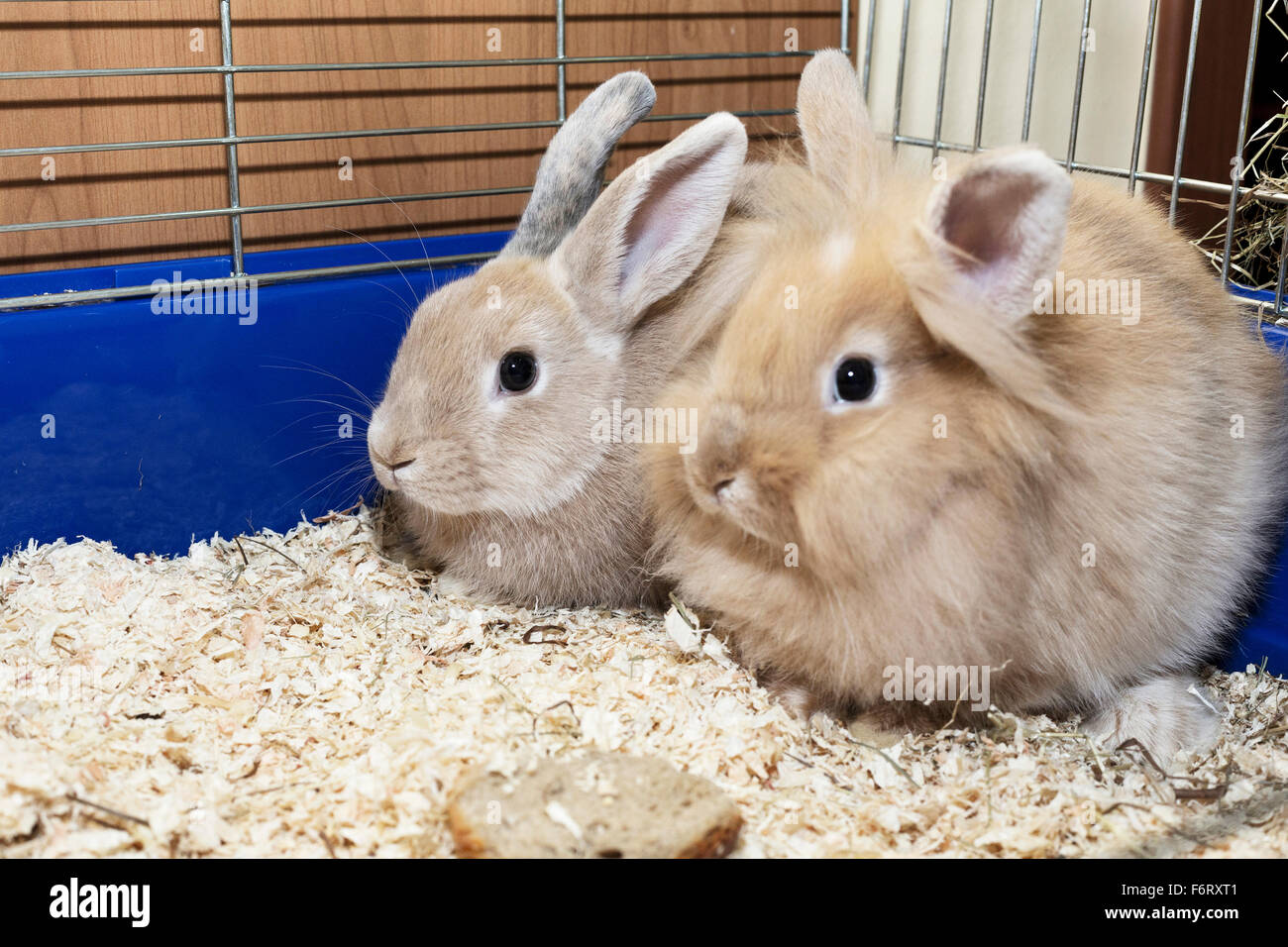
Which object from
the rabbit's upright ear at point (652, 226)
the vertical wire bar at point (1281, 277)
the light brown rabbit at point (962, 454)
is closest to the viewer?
the light brown rabbit at point (962, 454)

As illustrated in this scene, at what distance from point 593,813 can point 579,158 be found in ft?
5.16

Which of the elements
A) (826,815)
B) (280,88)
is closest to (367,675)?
(826,815)

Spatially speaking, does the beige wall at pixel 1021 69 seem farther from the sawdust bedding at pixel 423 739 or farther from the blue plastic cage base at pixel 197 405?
the sawdust bedding at pixel 423 739

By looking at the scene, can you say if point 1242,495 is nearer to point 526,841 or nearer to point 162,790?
point 526,841

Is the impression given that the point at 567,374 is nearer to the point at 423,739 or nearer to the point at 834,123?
the point at 834,123

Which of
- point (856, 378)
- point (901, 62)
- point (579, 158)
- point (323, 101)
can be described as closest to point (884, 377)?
point (856, 378)

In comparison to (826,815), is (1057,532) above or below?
above

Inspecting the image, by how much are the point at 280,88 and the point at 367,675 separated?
167cm

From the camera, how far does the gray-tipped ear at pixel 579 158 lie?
9.09 feet

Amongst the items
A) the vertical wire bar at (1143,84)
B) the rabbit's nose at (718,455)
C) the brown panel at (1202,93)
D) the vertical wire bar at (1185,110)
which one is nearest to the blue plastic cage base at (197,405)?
the vertical wire bar at (1185,110)

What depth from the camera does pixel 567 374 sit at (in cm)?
261

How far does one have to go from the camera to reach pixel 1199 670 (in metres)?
2.72

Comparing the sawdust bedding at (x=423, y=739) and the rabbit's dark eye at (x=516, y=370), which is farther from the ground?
the rabbit's dark eye at (x=516, y=370)

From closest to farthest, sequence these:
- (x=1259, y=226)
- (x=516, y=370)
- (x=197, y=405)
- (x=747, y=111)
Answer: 1. (x=516, y=370)
2. (x=197, y=405)
3. (x=1259, y=226)
4. (x=747, y=111)
